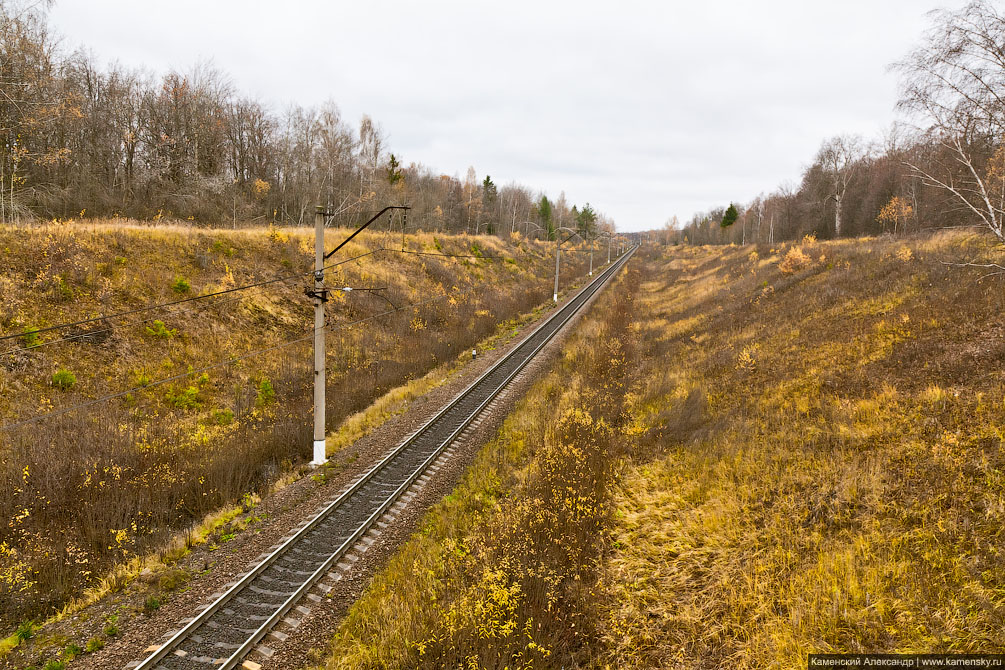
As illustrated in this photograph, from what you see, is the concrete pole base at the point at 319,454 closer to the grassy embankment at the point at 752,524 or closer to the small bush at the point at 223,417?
the small bush at the point at 223,417

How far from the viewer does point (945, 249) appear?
1900 centimetres

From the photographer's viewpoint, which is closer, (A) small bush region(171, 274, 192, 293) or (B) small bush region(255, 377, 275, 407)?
(B) small bush region(255, 377, 275, 407)

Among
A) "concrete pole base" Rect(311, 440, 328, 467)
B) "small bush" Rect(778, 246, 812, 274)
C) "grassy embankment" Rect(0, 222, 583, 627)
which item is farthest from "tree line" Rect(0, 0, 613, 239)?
"small bush" Rect(778, 246, 812, 274)

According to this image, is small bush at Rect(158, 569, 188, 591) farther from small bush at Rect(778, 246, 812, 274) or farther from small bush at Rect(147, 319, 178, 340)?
small bush at Rect(778, 246, 812, 274)

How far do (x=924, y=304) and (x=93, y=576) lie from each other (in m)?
23.5

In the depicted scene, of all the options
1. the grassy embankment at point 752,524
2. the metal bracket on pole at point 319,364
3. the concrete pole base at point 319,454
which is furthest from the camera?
the concrete pole base at point 319,454

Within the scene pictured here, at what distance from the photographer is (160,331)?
54.0ft

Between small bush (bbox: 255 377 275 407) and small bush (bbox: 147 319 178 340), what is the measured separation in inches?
178

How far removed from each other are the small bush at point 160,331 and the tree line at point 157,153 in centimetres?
809

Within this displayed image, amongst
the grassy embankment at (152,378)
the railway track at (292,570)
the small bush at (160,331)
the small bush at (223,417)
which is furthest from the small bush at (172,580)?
the small bush at (160,331)

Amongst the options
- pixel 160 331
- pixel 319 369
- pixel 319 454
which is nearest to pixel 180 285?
pixel 160 331

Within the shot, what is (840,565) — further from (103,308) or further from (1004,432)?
(103,308)

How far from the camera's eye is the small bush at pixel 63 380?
12828 mm

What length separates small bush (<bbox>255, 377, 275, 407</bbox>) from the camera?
51.8 ft
